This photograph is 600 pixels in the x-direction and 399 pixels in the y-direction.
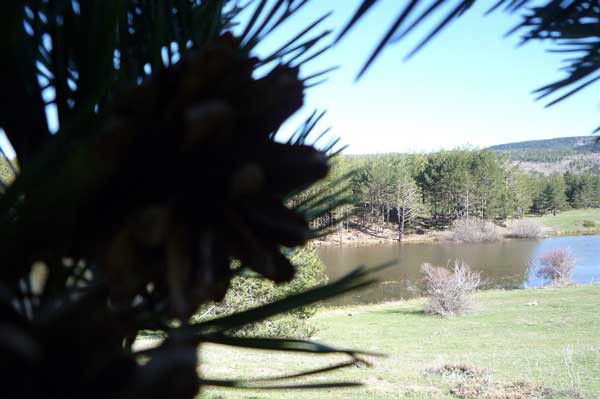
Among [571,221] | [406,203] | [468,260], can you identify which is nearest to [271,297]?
[468,260]

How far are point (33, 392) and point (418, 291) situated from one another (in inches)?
409

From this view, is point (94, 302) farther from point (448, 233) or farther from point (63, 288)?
point (448, 233)

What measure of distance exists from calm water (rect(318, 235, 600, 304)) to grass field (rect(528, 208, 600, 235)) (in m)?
1.31


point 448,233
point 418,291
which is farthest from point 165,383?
point 448,233

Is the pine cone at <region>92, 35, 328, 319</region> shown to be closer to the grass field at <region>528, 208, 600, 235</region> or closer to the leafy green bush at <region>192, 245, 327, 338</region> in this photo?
the leafy green bush at <region>192, 245, 327, 338</region>

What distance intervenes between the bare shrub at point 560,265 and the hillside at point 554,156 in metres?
24.0

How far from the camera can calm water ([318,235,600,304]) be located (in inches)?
431

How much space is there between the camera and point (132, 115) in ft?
0.33

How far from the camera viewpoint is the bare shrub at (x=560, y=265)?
34.4 ft

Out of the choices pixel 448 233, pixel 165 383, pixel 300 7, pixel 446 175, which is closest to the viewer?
pixel 165 383

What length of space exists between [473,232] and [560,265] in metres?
6.61

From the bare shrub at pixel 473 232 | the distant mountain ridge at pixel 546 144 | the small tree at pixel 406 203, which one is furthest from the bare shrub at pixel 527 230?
the distant mountain ridge at pixel 546 144

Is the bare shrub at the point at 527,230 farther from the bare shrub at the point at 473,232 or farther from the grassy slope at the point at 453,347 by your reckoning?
the grassy slope at the point at 453,347

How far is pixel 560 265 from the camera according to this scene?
34.7ft
